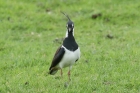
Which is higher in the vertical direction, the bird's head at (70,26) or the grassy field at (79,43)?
the bird's head at (70,26)

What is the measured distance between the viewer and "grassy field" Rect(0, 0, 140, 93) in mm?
7141

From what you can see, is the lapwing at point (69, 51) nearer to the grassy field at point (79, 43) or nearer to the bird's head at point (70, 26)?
the bird's head at point (70, 26)

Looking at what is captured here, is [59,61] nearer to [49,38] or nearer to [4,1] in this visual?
[49,38]

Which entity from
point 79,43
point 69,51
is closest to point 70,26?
point 69,51

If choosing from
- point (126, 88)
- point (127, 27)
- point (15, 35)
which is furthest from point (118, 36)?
point (126, 88)

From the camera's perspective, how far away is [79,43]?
1111 centimetres

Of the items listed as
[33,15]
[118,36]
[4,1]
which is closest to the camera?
[118,36]

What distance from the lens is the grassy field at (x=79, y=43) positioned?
7.14 metres

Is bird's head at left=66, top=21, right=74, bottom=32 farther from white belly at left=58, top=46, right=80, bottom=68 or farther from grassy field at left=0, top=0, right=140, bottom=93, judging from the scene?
grassy field at left=0, top=0, right=140, bottom=93

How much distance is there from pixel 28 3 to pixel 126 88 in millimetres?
9212

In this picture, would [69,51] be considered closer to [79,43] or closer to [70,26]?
[70,26]

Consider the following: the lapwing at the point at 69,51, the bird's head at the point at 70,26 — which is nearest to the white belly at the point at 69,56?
the lapwing at the point at 69,51

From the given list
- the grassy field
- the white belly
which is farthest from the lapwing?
the grassy field

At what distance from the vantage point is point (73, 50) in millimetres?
6828
